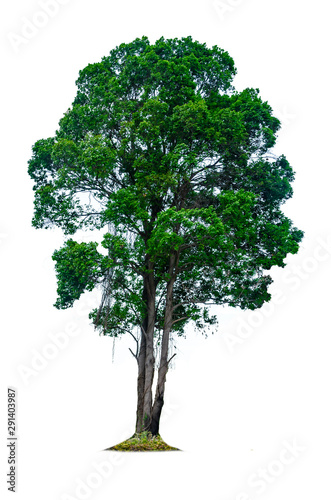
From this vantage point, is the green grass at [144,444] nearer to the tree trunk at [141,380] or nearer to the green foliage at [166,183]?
the tree trunk at [141,380]

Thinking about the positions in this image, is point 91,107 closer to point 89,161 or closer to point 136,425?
point 89,161

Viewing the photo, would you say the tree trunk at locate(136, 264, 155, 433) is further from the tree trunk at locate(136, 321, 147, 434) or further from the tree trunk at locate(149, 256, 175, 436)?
the tree trunk at locate(149, 256, 175, 436)

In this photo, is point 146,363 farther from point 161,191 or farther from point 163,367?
point 161,191

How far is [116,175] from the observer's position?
11.4m

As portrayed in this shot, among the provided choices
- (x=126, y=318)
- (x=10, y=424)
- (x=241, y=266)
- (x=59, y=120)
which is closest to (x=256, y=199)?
(x=241, y=266)

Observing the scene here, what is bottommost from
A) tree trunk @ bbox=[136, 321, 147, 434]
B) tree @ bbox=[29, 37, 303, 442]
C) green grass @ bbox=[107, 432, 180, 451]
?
green grass @ bbox=[107, 432, 180, 451]

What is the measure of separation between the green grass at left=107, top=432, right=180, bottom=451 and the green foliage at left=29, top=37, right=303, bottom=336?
2.39 meters

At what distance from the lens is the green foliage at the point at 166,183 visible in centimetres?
1030

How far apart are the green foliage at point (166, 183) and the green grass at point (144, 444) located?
7.85 feet

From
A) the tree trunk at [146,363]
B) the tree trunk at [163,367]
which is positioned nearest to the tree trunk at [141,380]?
the tree trunk at [146,363]

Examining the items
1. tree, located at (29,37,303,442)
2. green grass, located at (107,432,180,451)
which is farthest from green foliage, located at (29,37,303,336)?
green grass, located at (107,432,180,451)

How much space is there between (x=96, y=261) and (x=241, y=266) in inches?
119

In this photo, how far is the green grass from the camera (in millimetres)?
9961

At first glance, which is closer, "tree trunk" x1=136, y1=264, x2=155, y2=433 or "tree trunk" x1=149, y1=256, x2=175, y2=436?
"tree trunk" x1=149, y1=256, x2=175, y2=436
